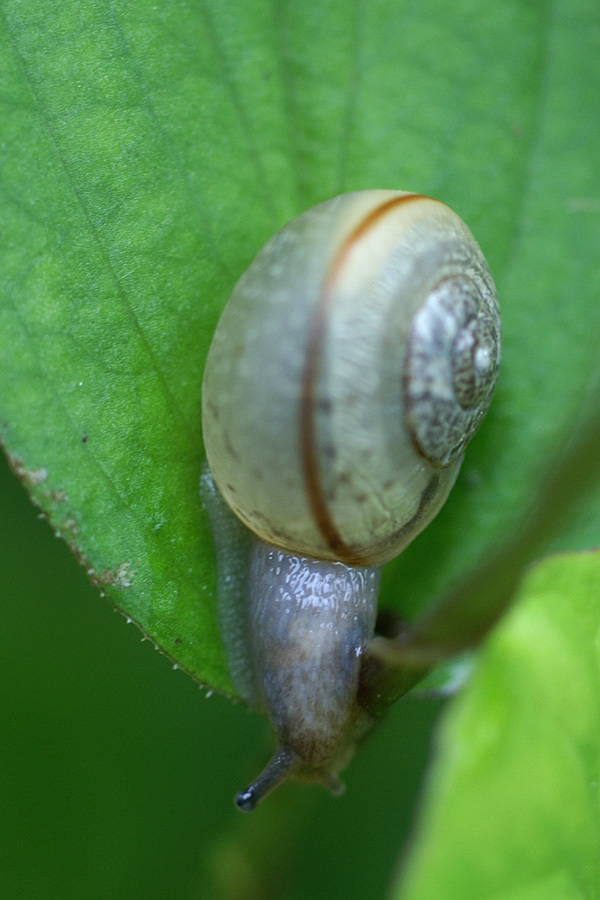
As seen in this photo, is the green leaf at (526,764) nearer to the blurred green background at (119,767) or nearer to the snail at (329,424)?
the snail at (329,424)

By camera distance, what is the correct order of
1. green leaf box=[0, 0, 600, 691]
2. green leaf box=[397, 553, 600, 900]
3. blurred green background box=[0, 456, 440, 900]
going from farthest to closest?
blurred green background box=[0, 456, 440, 900] < green leaf box=[0, 0, 600, 691] < green leaf box=[397, 553, 600, 900]

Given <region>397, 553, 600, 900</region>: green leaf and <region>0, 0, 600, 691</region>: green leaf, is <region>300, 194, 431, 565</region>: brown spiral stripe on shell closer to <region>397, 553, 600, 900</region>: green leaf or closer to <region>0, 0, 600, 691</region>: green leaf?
<region>0, 0, 600, 691</region>: green leaf

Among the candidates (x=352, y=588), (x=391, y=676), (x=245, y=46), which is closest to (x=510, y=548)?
(x=391, y=676)

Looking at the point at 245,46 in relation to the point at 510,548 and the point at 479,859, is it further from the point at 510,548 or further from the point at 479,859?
the point at 479,859

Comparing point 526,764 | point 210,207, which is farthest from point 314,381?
point 526,764

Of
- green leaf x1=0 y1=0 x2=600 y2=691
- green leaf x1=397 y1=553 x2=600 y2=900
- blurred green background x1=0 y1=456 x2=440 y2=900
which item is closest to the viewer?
green leaf x1=397 y1=553 x2=600 y2=900

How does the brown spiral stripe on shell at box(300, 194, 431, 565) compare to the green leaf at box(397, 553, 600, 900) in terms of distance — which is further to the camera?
the brown spiral stripe on shell at box(300, 194, 431, 565)

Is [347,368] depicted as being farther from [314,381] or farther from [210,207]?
[210,207]

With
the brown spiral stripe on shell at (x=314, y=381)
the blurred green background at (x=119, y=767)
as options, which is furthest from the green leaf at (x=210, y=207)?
the blurred green background at (x=119, y=767)

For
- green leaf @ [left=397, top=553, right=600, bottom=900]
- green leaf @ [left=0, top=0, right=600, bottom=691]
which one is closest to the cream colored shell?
green leaf @ [left=0, top=0, right=600, bottom=691]
